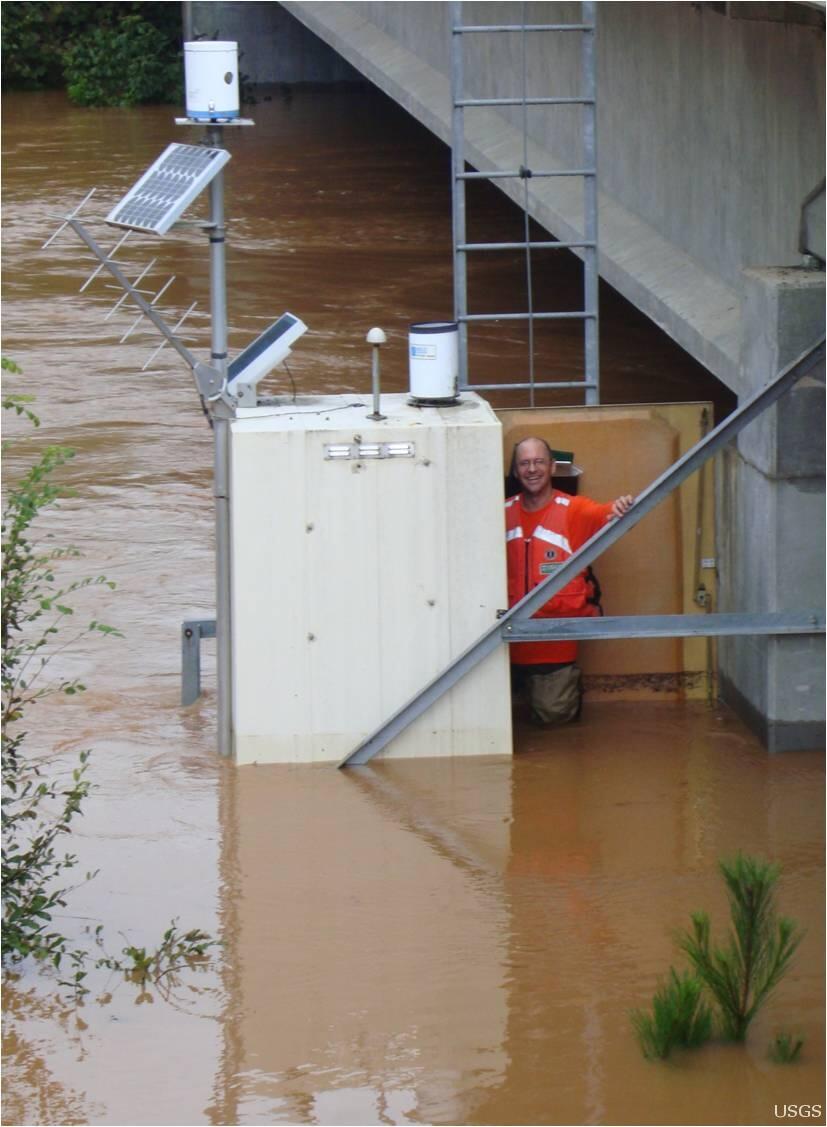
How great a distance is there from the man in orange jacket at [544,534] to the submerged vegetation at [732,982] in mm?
2659

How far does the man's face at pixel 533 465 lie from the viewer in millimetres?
8125

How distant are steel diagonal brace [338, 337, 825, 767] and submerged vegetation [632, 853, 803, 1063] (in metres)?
2.24

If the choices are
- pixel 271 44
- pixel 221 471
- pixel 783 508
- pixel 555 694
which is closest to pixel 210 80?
pixel 221 471

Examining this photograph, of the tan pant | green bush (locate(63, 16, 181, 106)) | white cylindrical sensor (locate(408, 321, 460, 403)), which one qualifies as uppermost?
green bush (locate(63, 16, 181, 106))

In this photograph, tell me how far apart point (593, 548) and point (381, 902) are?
5.89 ft

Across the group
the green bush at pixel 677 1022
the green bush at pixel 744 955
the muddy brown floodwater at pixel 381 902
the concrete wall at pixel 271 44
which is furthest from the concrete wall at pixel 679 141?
the concrete wall at pixel 271 44

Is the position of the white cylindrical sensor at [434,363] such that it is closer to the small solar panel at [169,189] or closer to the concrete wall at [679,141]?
the small solar panel at [169,189]

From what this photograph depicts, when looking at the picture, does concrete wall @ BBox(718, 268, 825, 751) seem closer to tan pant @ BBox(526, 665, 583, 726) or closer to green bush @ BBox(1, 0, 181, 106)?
tan pant @ BBox(526, 665, 583, 726)

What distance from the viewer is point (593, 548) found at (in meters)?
7.75

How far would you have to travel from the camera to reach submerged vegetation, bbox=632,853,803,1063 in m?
5.57

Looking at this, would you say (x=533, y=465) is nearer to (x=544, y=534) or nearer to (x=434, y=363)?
(x=544, y=534)

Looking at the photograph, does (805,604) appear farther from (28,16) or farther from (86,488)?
(28,16)

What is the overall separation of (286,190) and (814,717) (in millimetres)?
17559

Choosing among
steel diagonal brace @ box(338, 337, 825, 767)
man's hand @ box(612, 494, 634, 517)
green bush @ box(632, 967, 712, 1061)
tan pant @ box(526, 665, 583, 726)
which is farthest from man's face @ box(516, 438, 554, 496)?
green bush @ box(632, 967, 712, 1061)
